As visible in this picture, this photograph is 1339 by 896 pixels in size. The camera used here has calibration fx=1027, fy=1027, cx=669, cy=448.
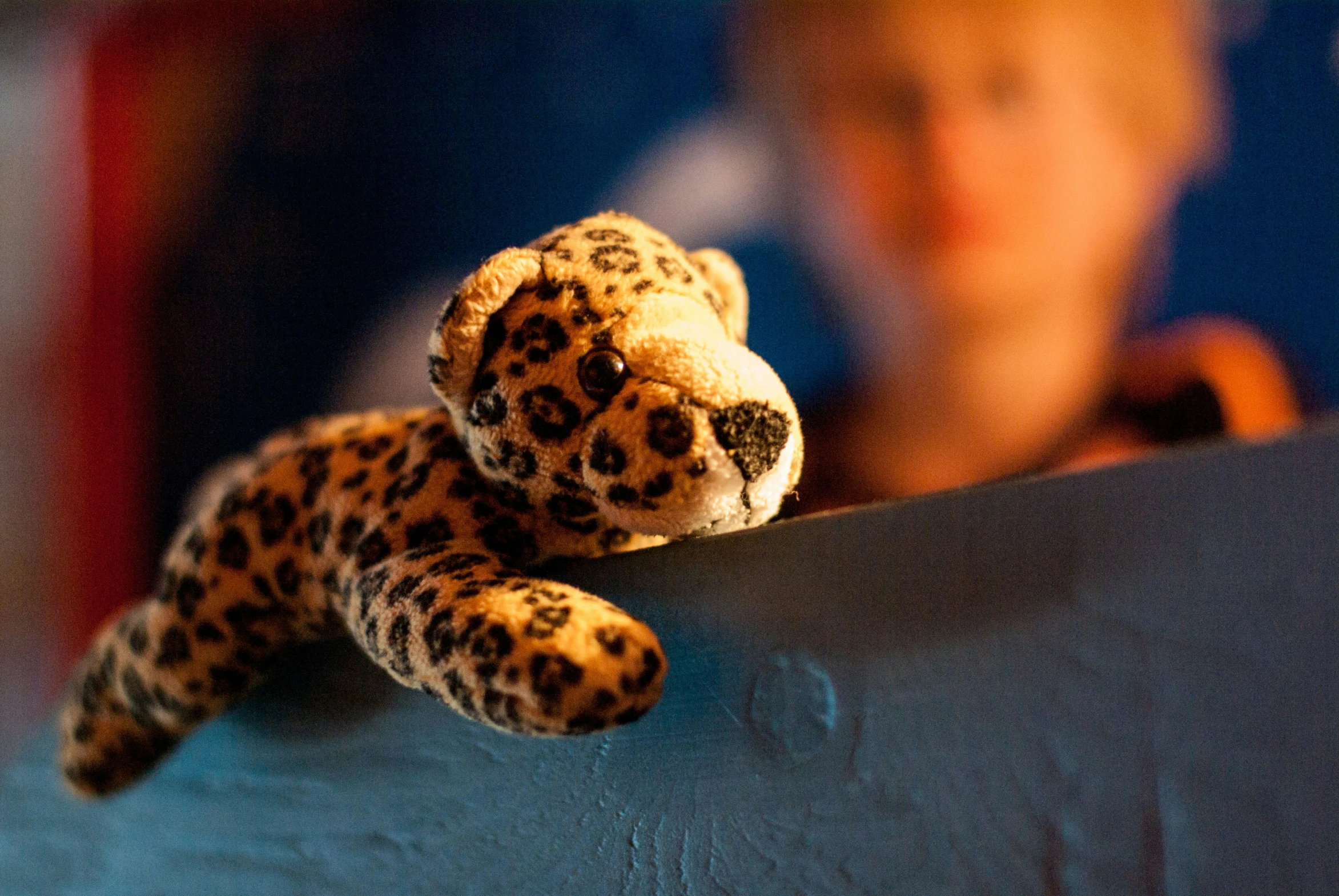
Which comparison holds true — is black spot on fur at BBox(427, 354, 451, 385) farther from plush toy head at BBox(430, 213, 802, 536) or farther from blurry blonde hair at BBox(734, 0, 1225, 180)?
blurry blonde hair at BBox(734, 0, 1225, 180)

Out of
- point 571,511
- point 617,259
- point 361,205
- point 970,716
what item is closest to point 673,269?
point 617,259

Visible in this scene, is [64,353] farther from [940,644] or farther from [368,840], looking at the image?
[940,644]

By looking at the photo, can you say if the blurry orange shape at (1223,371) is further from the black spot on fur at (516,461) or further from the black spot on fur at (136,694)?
the black spot on fur at (136,694)

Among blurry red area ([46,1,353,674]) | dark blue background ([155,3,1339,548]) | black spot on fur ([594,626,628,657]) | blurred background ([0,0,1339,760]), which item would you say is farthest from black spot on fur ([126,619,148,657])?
blurry red area ([46,1,353,674])

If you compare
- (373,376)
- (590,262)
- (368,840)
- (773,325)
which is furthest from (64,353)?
(590,262)

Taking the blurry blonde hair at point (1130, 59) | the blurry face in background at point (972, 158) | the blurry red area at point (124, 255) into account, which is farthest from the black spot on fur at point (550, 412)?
the blurry red area at point (124, 255)
